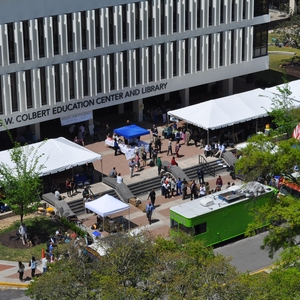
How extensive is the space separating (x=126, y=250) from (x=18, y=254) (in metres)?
16.1

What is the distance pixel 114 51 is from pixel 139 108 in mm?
5937

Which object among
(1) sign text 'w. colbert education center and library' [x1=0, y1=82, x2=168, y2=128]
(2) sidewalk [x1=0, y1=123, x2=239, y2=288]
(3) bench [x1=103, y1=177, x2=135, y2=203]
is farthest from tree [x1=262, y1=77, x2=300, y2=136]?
(3) bench [x1=103, y1=177, x2=135, y2=203]

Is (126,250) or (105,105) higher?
(126,250)

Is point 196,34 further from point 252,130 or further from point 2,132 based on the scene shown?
point 2,132

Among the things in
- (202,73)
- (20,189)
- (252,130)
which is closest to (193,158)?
(252,130)

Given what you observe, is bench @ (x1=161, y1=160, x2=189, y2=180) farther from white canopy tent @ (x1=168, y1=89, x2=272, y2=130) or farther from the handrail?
white canopy tent @ (x1=168, y1=89, x2=272, y2=130)

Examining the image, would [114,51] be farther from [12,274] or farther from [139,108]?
[12,274]

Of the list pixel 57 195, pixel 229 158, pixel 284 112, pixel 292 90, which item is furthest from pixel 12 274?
pixel 292 90

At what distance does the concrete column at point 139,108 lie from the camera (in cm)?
6512

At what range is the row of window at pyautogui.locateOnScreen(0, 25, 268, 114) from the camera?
58.6 metres

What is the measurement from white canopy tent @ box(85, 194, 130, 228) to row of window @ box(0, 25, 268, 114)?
1208cm

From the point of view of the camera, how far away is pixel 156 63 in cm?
6400

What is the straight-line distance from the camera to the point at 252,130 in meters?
63.1

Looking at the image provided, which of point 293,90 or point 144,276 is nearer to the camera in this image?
point 144,276
